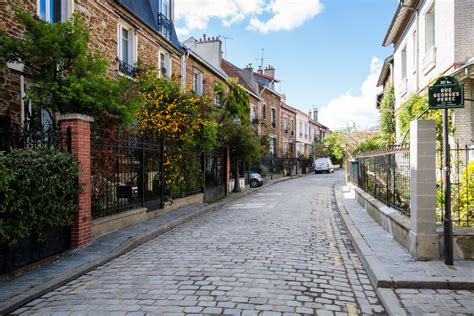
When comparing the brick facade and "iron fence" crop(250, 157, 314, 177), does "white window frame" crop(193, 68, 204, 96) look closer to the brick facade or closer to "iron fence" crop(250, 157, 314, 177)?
"iron fence" crop(250, 157, 314, 177)

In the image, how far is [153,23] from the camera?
15.7 m

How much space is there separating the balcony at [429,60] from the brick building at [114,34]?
986 cm

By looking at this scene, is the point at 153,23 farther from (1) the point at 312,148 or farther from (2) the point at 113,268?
(1) the point at 312,148

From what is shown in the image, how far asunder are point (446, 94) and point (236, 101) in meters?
18.3

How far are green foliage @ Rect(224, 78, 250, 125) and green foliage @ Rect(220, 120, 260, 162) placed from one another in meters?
4.56

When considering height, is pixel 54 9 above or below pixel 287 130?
above

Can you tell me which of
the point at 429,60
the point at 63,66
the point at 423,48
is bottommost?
the point at 63,66

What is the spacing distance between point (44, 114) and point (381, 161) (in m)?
9.17

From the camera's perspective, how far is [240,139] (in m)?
16.8

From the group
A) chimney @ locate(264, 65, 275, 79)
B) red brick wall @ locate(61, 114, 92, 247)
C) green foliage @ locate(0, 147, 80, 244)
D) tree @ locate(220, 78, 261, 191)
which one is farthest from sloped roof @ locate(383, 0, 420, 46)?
chimney @ locate(264, 65, 275, 79)

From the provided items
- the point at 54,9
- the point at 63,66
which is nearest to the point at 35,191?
the point at 63,66

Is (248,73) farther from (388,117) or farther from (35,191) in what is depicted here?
(35,191)

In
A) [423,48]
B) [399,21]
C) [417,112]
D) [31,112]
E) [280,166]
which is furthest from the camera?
[280,166]

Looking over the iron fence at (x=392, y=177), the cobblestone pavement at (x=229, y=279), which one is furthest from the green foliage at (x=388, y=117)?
the cobblestone pavement at (x=229, y=279)
